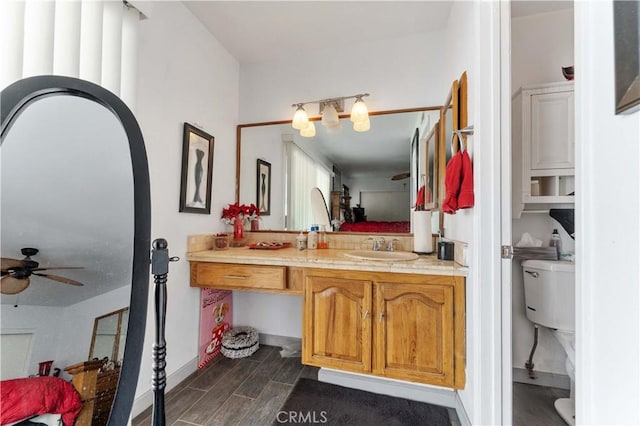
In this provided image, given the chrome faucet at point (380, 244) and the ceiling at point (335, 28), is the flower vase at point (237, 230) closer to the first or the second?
the ceiling at point (335, 28)

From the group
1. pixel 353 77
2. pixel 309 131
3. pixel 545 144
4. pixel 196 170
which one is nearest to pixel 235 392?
pixel 196 170

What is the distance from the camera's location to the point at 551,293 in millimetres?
1624

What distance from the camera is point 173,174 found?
1.64m

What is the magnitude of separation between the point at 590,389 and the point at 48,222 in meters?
1.32

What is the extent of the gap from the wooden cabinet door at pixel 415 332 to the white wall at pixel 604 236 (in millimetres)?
791

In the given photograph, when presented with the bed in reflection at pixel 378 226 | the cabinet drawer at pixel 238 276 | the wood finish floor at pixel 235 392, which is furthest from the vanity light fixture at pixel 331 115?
the wood finish floor at pixel 235 392

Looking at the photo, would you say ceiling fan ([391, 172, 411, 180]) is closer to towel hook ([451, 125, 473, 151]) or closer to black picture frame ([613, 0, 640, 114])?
towel hook ([451, 125, 473, 151])

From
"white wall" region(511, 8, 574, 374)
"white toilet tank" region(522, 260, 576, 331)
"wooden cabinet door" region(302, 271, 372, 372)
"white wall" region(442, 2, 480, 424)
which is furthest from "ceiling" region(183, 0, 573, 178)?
"white toilet tank" region(522, 260, 576, 331)

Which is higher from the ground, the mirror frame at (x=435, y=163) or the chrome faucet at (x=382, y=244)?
the mirror frame at (x=435, y=163)

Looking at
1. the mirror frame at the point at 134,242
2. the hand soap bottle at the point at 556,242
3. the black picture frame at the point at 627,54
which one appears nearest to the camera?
the black picture frame at the point at 627,54

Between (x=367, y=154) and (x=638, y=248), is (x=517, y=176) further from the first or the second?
(x=638, y=248)

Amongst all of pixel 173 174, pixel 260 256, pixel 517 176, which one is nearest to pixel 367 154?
pixel 517 176

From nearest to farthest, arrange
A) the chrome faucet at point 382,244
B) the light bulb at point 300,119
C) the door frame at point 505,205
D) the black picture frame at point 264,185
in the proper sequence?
1. the door frame at point 505,205
2. the chrome faucet at point 382,244
3. the light bulb at point 300,119
4. the black picture frame at point 264,185

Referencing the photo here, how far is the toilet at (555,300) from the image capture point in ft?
5.07
